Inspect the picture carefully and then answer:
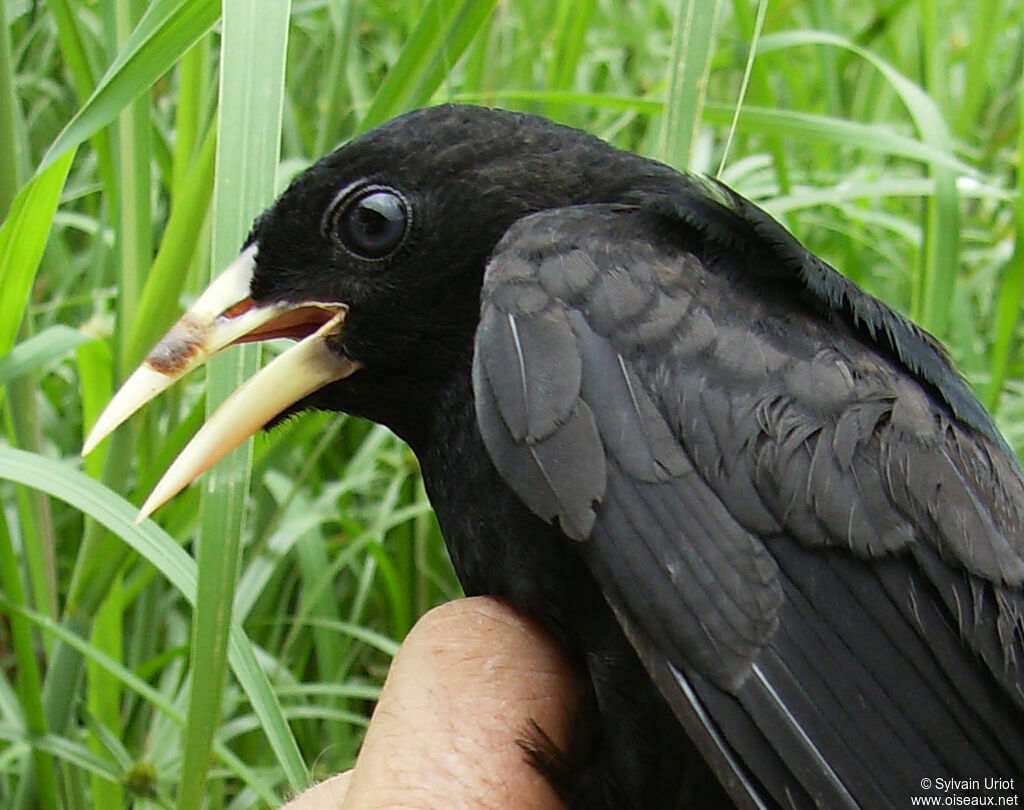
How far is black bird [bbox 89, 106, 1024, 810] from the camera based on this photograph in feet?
3.24

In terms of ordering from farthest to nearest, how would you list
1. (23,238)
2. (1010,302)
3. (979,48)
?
1. (979,48)
2. (1010,302)
3. (23,238)

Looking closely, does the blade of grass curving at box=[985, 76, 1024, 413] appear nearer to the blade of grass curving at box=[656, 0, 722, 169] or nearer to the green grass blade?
the blade of grass curving at box=[656, 0, 722, 169]

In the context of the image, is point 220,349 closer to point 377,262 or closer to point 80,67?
point 377,262

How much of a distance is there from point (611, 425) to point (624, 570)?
12 cm

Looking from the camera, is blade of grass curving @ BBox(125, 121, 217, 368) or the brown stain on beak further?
blade of grass curving @ BBox(125, 121, 217, 368)

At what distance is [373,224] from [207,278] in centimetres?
65

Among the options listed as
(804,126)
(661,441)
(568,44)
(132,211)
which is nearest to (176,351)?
(132,211)

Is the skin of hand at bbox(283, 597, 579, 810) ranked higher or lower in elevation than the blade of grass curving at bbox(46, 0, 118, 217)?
lower

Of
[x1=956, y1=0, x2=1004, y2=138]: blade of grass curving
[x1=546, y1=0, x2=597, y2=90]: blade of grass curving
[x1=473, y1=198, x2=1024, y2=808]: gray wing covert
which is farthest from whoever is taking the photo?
[x1=956, y1=0, x2=1004, y2=138]: blade of grass curving

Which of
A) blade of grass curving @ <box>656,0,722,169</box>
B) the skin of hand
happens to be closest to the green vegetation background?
blade of grass curving @ <box>656,0,722,169</box>

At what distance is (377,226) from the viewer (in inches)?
47.5

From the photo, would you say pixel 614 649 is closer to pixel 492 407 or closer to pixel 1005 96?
pixel 492 407

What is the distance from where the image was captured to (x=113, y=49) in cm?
154

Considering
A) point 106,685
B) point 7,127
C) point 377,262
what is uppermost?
point 7,127
